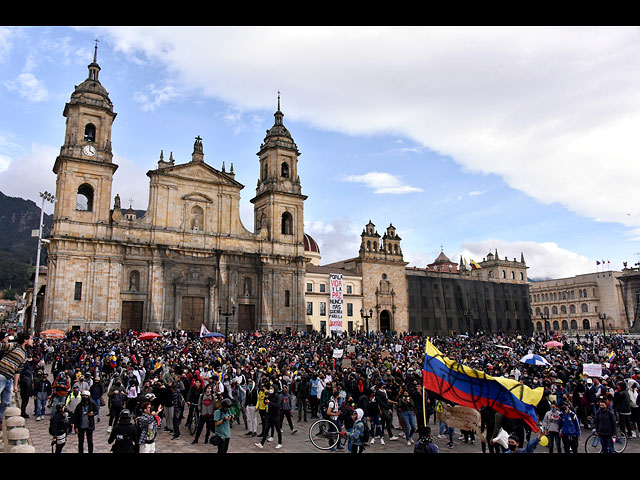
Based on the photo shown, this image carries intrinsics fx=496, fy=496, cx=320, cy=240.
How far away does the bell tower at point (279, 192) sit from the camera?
158 feet

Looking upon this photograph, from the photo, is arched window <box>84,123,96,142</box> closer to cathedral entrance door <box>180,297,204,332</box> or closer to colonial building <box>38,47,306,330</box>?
colonial building <box>38,47,306,330</box>

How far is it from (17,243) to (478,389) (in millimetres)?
192192

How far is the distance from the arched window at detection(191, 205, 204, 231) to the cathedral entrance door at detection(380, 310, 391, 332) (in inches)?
968

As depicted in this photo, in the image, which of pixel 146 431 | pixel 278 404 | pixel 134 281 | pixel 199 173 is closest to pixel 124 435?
pixel 146 431

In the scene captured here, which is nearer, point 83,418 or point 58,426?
point 58,426

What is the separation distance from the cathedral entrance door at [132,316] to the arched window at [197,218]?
8122mm

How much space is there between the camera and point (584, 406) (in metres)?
14.6

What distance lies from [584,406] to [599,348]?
1849cm

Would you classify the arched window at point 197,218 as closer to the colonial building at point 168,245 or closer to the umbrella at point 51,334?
the colonial building at point 168,245

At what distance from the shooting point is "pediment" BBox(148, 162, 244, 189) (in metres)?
43.1

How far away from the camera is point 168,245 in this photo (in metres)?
41.8

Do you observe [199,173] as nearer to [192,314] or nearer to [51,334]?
[192,314]

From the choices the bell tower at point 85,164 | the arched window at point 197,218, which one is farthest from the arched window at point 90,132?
the arched window at point 197,218
